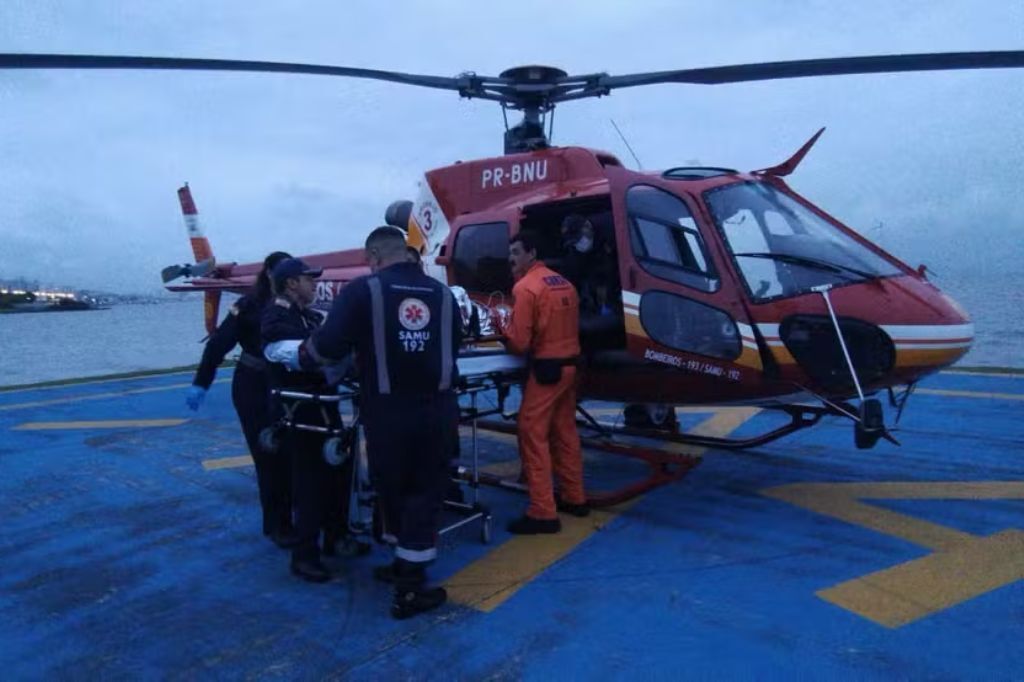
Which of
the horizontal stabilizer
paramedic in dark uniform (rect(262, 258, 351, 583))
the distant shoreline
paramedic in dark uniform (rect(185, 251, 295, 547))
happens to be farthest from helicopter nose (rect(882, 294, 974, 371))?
the horizontal stabilizer

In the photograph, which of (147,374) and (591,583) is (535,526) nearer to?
(591,583)

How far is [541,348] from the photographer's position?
4637 millimetres

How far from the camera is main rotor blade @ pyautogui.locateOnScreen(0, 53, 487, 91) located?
13.7 ft

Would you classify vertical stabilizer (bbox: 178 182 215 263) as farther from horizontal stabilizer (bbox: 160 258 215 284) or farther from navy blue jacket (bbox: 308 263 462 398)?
navy blue jacket (bbox: 308 263 462 398)

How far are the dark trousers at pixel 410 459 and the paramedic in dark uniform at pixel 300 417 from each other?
533 mm

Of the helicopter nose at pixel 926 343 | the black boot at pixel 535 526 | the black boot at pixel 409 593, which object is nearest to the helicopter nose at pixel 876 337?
the helicopter nose at pixel 926 343

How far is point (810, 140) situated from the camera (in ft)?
17.0

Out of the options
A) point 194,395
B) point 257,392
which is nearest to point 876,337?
point 257,392

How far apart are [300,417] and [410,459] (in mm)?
806

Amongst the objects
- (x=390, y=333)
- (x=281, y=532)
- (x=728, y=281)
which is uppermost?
(x=728, y=281)

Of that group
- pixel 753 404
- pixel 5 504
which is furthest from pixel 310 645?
pixel 5 504

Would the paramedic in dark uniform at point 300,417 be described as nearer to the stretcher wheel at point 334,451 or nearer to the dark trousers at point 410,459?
the stretcher wheel at point 334,451

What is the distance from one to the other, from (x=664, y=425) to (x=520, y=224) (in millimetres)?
2556

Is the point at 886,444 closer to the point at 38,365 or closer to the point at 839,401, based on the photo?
the point at 839,401
